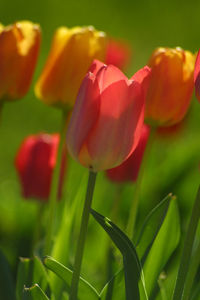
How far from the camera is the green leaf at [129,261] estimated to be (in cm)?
66

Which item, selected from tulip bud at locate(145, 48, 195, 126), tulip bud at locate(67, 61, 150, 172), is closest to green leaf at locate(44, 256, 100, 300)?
tulip bud at locate(67, 61, 150, 172)

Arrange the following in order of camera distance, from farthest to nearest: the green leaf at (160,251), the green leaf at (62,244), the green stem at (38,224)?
the green stem at (38,224)
the green leaf at (62,244)
the green leaf at (160,251)

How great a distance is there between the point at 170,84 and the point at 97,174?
0.64 feet

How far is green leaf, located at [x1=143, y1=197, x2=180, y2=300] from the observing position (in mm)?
738

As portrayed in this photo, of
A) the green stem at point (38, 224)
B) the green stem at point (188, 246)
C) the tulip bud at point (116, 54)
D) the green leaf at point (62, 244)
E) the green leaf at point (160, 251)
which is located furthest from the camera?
the tulip bud at point (116, 54)

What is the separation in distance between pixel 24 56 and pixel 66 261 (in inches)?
10.3

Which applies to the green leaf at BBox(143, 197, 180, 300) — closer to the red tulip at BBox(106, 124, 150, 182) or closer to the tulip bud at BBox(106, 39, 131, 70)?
the red tulip at BBox(106, 124, 150, 182)

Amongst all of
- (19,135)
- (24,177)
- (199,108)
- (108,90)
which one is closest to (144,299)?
(108,90)

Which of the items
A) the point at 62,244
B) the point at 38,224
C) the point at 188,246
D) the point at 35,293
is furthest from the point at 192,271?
the point at 38,224

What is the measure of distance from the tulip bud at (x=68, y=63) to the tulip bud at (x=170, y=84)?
3.8 inches

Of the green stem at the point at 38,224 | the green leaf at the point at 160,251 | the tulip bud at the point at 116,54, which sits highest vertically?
the tulip bud at the point at 116,54

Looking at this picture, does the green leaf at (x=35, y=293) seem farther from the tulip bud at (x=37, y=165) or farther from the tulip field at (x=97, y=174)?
the tulip bud at (x=37, y=165)

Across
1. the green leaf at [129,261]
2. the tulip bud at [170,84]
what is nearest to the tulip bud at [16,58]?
the tulip bud at [170,84]

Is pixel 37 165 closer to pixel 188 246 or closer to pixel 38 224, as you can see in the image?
pixel 38 224
